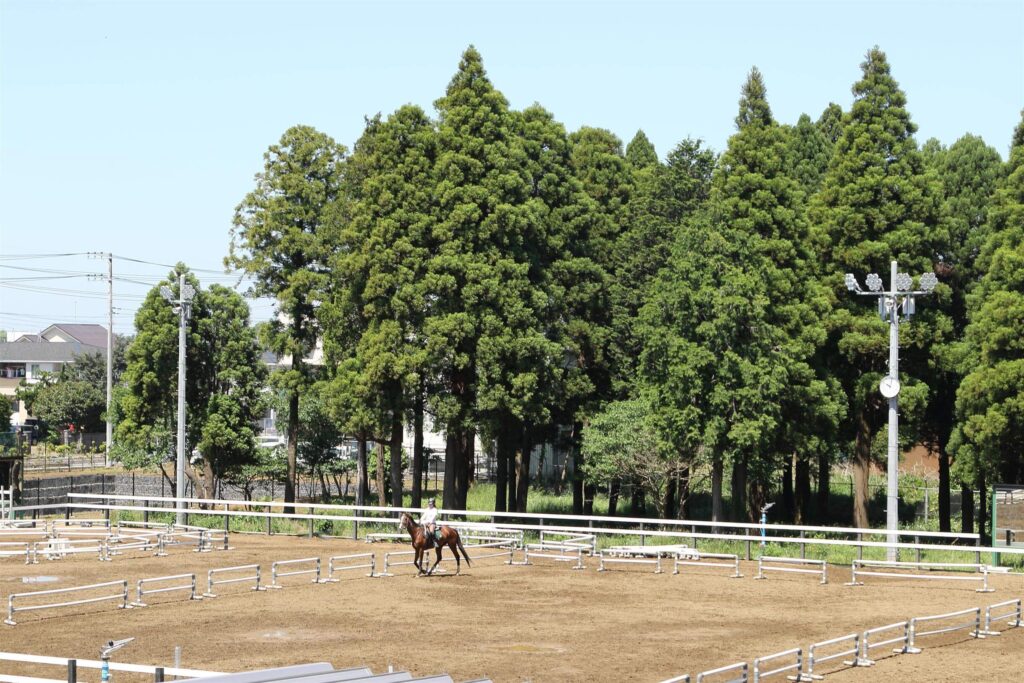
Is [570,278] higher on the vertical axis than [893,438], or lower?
higher

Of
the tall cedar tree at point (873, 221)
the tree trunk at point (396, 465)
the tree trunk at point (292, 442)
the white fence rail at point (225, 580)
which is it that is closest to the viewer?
the white fence rail at point (225, 580)

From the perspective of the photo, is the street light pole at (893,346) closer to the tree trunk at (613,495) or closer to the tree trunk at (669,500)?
the tree trunk at (669,500)

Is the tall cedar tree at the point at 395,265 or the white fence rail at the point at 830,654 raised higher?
the tall cedar tree at the point at 395,265

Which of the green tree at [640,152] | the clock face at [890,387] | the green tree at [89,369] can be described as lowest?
the clock face at [890,387]

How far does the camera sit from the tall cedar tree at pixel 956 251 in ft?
171

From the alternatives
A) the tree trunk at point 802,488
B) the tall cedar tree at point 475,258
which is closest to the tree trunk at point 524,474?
the tall cedar tree at point 475,258

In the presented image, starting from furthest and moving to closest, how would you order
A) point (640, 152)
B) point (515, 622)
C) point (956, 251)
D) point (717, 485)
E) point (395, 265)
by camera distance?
point (640, 152) → point (956, 251) → point (395, 265) → point (717, 485) → point (515, 622)

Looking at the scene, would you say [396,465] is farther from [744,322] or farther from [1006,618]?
[1006,618]

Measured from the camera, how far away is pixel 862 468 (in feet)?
170

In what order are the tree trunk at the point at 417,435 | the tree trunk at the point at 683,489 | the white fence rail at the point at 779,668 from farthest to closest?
the tree trunk at the point at 417,435, the tree trunk at the point at 683,489, the white fence rail at the point at 779,668

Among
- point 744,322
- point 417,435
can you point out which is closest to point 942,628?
point 744,322

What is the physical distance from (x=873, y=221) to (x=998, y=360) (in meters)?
8.12

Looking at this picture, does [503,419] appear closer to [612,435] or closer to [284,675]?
[612,435]

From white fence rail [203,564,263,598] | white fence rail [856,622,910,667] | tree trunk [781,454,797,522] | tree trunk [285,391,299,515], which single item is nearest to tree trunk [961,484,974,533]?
tree trunk [781,454,797,522]
